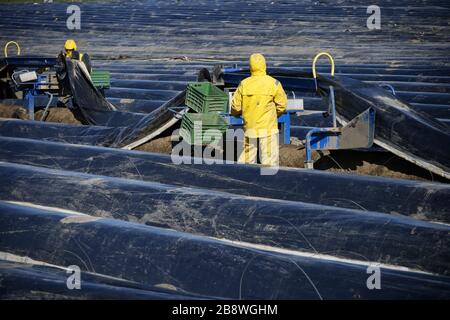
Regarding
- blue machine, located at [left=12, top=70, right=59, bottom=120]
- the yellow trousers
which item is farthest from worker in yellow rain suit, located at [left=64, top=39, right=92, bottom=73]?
the yellow trousers

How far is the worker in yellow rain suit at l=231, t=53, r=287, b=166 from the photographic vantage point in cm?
673

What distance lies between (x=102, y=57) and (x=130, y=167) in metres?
11.6

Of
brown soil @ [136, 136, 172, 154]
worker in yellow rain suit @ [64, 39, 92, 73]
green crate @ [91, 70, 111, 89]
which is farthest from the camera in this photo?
green crate @ [91, 70, 111, 89]

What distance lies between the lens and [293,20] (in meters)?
21.2

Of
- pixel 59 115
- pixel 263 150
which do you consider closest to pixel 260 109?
pixel 263 150

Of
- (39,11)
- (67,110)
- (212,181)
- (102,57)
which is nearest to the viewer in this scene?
(212,181)

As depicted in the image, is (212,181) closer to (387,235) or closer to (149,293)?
(387,235)

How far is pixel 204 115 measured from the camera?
24.0 ft

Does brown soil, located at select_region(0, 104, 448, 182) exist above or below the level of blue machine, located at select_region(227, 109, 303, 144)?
below

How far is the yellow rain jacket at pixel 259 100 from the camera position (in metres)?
6.71

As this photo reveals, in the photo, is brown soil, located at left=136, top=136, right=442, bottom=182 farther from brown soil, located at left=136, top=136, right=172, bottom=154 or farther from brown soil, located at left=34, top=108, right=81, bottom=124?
brown soil, located at left=34, top=108, right=81, bottom=124

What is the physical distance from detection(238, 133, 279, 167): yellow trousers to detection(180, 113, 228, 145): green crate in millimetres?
474

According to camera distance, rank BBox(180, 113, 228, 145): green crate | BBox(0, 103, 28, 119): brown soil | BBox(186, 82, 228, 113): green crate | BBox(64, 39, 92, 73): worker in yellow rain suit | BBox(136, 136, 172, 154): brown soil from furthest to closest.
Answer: BBox(0, 103, 28, 119): brown soil < BBox(64, 39, 92, 73): worker in yellow rain suit < BBox(136, 136, 172, 154): brown soil < BBox(186, 82, 228, 113): green crate < BBox(180, 113, 228, 145): green crate
